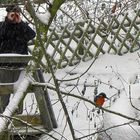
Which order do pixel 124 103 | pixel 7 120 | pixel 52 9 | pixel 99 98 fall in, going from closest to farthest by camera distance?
pixel 52 9
pixel 7 120
pixel 124 103
pixel 99 98

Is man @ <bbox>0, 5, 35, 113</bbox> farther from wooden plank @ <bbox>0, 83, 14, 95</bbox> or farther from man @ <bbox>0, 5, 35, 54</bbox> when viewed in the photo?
wooden plank @ <bbox>0, 83, 14, 95</bbox>

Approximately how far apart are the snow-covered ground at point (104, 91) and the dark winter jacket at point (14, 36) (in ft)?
2.62

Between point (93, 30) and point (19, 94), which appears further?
point (93, 30)

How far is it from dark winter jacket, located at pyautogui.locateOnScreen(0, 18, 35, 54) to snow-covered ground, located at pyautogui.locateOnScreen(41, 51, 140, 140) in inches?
31.4

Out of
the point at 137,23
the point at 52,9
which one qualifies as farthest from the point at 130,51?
the point at 52,9

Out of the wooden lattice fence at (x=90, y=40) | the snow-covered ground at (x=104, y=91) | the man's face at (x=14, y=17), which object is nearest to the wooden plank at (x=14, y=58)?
the snow-covered ground at (x=104, y=91)

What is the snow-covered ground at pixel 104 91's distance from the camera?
10.7ft

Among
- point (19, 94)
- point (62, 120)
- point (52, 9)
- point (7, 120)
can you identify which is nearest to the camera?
point (52, 9)

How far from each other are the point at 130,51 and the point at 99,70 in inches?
47.9

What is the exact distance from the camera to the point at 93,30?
8867 millimetres

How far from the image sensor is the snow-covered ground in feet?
10.7

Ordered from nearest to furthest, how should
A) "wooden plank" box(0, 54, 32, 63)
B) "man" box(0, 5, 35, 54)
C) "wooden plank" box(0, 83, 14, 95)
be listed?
"wooden plank" box(0, 83, 14, 95) < "wooden plank" box(0, 54, 32, 63) < "man" box(0, 5, 35, 54)

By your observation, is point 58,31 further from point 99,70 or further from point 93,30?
point 99,70

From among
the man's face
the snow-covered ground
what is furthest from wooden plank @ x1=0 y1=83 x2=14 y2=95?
the man's face
